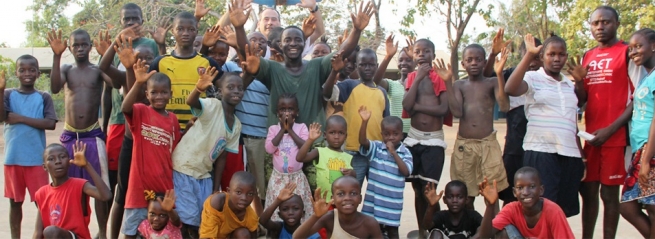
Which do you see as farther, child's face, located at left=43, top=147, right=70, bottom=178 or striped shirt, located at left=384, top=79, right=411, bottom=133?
striped shirt, located at left=384, top=79, right=411, bottom=133

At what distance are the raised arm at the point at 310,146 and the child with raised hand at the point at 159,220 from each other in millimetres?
942

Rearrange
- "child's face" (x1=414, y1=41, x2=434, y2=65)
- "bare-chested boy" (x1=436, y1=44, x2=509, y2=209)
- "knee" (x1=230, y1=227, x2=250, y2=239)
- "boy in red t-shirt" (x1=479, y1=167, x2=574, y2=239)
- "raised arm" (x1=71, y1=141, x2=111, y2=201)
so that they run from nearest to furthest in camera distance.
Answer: "boy in red t-shirt" (x1=479, y1=167, x2=574, y2=239)
"raised arm" (x1=71, y1=141, x2=111, y2=201)
"knee" (x1=230, y1=227, x2=250, y2=239)
"bare-chested boy" (x1=436, y1=44, x2=509, y2=209)
"child's face" (x1=414, y1=41, x2=434, y2=65)

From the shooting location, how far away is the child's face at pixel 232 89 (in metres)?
4.63

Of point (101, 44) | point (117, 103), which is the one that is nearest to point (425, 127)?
point (117, 103)

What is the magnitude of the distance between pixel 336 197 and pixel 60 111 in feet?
65.8

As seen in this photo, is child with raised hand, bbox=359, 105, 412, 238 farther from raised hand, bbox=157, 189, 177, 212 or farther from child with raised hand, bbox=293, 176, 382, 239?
raised hand, bbox=157, 189, 177, 212

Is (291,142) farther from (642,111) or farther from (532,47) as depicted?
(642,111)

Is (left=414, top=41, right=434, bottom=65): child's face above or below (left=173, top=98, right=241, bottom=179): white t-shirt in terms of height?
above

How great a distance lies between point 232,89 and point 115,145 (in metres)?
1.24

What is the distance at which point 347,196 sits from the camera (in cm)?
429

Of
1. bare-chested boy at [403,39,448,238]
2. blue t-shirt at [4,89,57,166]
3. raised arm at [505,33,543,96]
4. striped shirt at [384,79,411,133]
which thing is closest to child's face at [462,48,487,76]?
bare-chested boy at [403,39,448,238]

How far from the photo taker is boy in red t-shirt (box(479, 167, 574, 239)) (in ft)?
13.7

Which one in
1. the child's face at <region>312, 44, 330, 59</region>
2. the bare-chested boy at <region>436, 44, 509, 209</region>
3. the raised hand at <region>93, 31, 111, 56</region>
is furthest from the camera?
the child's face at <region>312, 44, 330, 59</region>

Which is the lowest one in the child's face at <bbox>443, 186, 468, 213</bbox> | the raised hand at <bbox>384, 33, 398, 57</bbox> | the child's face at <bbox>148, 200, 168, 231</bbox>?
the child's face at <bbox>148, 200, 168, 231</bbox>
